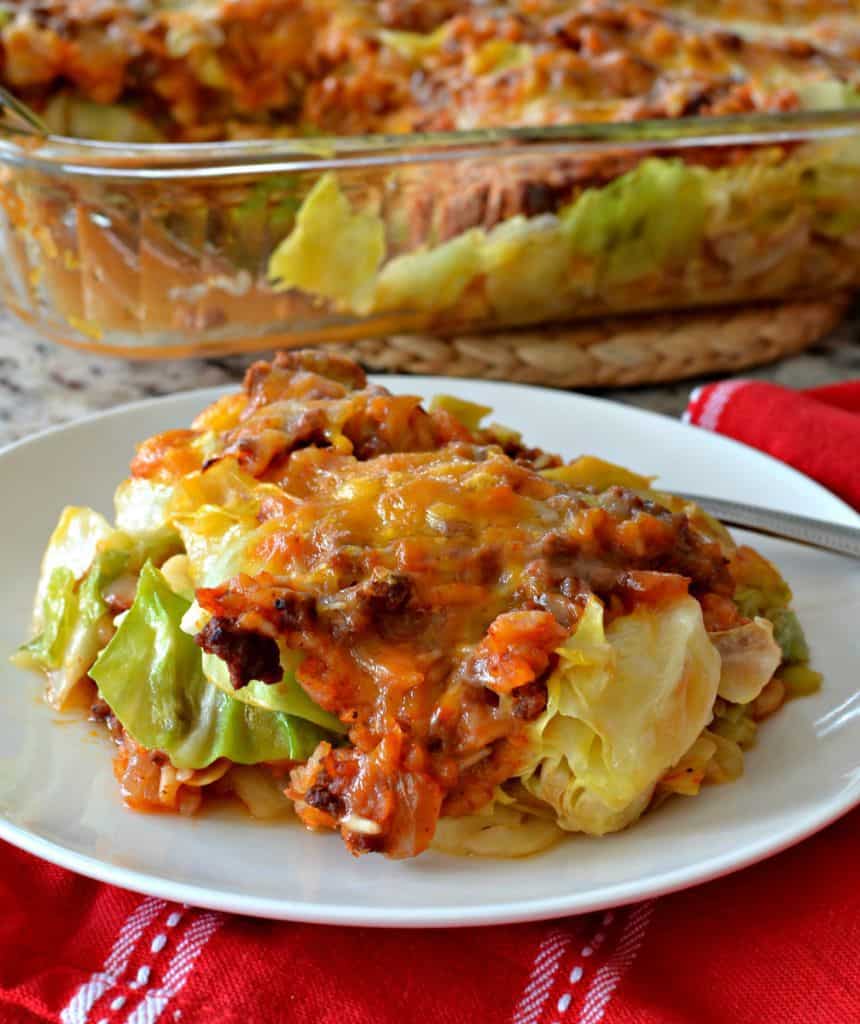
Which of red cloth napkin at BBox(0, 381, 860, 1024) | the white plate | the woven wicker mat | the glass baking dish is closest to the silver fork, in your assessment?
the white plate

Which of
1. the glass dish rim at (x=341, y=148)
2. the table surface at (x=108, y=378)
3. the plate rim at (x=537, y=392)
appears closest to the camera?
the plate rim at (x=537, y=392)

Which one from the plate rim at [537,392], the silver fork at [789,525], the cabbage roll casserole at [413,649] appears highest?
the cabbage roll casserole at [413,649]

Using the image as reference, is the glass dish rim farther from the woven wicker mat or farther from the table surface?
the table surface

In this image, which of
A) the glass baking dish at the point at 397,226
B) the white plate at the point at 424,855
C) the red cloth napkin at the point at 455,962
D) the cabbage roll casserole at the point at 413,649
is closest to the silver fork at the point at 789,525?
the white plate at the point at 424,855

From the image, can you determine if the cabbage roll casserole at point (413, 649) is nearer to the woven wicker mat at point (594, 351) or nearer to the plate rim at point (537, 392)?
the plate rim at point (537, 392)

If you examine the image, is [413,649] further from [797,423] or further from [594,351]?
[594,351]

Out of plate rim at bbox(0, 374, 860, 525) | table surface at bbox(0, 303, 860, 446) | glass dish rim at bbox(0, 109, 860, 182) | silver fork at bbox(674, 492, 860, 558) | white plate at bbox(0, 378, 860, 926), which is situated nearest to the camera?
white plate at bbox(0, 378, 860, 926)

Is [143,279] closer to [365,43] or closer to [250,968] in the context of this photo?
[365,43]
